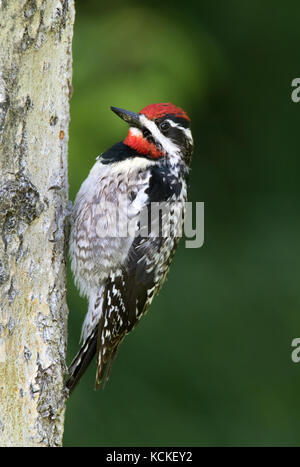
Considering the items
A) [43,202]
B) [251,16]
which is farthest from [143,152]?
[251,16]

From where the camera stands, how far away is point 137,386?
13.2 feet

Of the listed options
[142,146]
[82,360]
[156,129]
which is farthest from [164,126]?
[82,360]

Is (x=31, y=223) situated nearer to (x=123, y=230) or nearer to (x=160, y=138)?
(x=123, y=230)

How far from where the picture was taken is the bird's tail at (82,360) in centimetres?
295

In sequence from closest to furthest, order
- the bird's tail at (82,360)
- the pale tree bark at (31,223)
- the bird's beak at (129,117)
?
the pale tree bark at (31,223) < the bird's tail at (82,360) < the bird's beak at (129,117)

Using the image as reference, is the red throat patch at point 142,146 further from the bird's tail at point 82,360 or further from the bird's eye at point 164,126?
the bird's tail at point 82,360

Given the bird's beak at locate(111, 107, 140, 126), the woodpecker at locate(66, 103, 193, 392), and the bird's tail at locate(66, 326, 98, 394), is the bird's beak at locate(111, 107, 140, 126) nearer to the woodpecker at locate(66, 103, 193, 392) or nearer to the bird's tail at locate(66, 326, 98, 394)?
the woodpecker at locate(66, 103, 193, 392)

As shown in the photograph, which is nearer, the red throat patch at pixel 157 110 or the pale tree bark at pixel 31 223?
the pale tree bark at pixel 31 223

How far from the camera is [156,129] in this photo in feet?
10.3

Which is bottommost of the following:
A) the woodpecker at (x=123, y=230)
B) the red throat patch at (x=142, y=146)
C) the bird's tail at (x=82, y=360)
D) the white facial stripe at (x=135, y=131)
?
the bird's tail at (x=82, y=360)

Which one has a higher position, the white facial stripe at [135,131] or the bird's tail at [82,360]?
the white facial stripe at [135,131]

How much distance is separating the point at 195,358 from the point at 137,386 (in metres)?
0.41

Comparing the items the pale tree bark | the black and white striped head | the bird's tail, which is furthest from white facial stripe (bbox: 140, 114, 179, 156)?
the bird's tail

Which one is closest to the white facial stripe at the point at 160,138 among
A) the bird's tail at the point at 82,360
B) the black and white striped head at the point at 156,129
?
the black and white striped head at the point at 156,129
